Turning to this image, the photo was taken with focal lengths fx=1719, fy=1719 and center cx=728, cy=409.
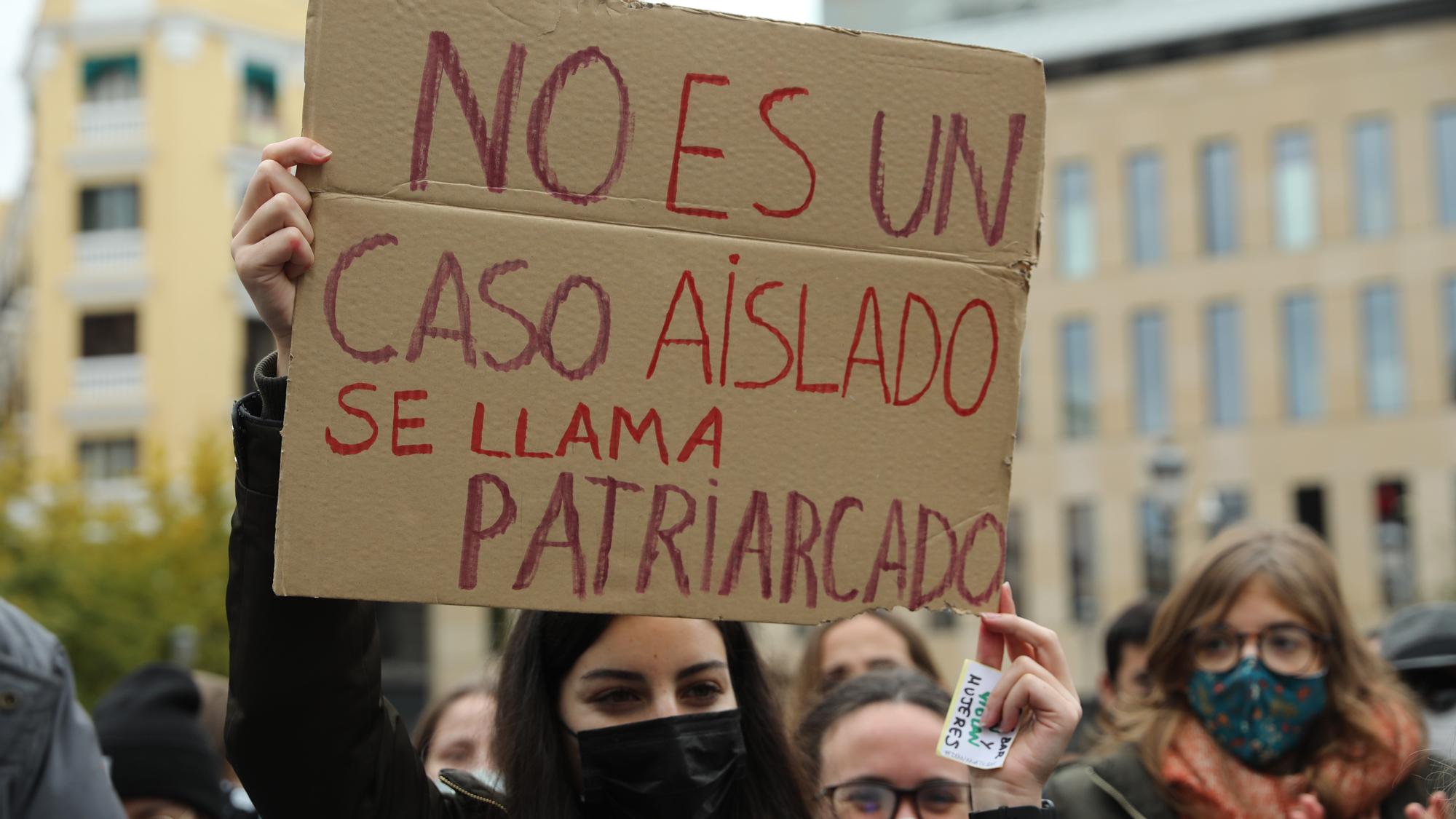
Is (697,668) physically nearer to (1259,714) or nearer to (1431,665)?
(1259,714)

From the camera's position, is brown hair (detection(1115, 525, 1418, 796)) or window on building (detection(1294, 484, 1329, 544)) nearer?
brown hair (detection(1115, 525, 1418, 796))

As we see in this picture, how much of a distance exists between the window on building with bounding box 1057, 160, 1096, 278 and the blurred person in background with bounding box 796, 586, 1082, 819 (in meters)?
32.6

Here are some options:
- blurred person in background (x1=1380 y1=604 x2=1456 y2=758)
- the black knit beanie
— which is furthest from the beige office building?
the black knit beanie

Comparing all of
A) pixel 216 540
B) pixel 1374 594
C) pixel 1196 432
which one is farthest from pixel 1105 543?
pixel 216 540

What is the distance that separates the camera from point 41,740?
297 centimetres

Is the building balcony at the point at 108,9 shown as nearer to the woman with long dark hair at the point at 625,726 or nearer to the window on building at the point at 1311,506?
the window on building at the point at 1311,506

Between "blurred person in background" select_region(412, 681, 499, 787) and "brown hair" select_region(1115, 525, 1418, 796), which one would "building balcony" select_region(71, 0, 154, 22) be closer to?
"blurred person in background" select_region(412, 681, 499, 787)

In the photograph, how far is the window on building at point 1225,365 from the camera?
3372 cm

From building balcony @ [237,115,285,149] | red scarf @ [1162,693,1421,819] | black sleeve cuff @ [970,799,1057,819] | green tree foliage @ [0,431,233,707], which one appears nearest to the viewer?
black sleeve cuff @ [970,799,1057,819]

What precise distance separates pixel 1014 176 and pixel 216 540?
2510 centimetres

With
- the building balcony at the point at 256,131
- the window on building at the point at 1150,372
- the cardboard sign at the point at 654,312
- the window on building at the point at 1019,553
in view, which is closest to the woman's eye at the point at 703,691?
the cardboard sign at the point at 654,312

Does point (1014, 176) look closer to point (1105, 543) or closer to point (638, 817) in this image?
point (638, 817)

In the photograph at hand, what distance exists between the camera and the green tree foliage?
2359 cm

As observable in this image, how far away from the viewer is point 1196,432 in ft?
111
